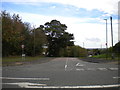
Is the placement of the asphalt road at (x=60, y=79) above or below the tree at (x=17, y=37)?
below

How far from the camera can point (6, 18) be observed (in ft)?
161

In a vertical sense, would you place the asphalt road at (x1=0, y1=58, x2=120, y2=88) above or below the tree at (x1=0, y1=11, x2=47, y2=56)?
below

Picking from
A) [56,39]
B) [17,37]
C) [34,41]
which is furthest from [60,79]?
[56,39]

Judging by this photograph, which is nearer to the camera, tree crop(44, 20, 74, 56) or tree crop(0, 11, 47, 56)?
tree crop(0, 11, 47, 56)

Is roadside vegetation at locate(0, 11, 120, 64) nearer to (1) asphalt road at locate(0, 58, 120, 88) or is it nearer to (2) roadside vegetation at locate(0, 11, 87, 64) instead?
(2) roadside vegetation at locate(0, 11, 87, 64)

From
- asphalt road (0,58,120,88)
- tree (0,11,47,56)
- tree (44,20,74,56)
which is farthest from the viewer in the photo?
tree (44,20,74,56)

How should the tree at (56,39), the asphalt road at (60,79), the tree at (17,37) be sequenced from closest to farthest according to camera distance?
the asphalt road at (60,79) < the tree at (17,37) < the tree at (56,39)

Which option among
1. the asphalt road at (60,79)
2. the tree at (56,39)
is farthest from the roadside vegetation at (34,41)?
the asphalt road at (60,79)

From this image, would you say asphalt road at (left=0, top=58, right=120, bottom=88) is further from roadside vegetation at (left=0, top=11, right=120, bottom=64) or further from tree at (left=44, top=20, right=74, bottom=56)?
tree at (left=44, top=20, right=74, bottom=56)

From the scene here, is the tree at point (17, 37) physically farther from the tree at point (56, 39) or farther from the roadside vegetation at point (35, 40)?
the tree at point (56, 39)

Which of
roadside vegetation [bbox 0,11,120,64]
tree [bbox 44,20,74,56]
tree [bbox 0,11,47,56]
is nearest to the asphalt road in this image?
roadside vegetation [bbox 0,11,120,64]

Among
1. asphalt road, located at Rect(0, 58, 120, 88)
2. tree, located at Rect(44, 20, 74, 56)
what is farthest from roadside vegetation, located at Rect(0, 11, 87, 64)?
asphalt road, located at Rect(0, 58, 120, 88)

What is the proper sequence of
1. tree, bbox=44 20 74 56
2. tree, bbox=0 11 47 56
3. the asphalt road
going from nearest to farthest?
the asphalt road < tree, bbox=0 11 47 56 < tree, bbox=44 20 74 56

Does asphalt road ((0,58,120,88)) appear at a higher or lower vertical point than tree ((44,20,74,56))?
lower
